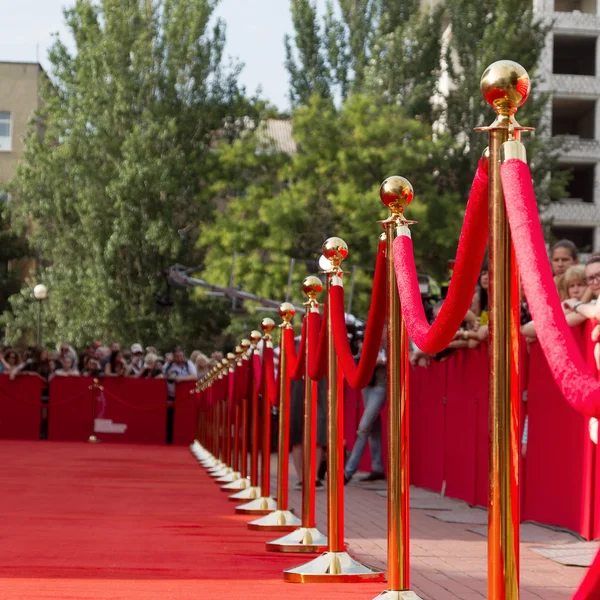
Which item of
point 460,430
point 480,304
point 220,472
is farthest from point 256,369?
point 220,472

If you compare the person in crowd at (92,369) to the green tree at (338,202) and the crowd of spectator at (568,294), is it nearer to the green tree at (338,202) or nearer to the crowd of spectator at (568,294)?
the crowd of spectator at (568,294)

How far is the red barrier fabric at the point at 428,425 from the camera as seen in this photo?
13.0 m

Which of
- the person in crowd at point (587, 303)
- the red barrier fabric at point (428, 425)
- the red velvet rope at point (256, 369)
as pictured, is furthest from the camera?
the red barrier fabric at point (428, 425)

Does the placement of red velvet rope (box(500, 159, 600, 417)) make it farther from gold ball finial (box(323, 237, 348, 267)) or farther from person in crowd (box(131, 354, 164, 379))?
person in crowd (box(131, 354, 164, 379))

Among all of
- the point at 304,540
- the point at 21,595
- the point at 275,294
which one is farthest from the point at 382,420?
the point at 275,294

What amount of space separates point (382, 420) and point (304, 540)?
8.59 m

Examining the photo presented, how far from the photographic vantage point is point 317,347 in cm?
686

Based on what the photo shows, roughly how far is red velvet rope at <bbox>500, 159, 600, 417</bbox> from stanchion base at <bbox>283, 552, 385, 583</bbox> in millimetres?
3050

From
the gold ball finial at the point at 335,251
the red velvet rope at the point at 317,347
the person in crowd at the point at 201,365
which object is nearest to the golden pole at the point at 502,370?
the gold ball finial at the point at 335,251

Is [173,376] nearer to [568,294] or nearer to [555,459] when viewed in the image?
[568,294]

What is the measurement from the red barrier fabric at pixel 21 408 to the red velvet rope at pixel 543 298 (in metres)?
21.4

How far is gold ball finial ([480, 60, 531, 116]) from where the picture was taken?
3475 mm

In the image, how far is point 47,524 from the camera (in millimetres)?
8695

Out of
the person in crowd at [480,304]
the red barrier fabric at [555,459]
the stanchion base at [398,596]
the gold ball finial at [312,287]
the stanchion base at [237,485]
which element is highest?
the person in crowd at [480,304]
